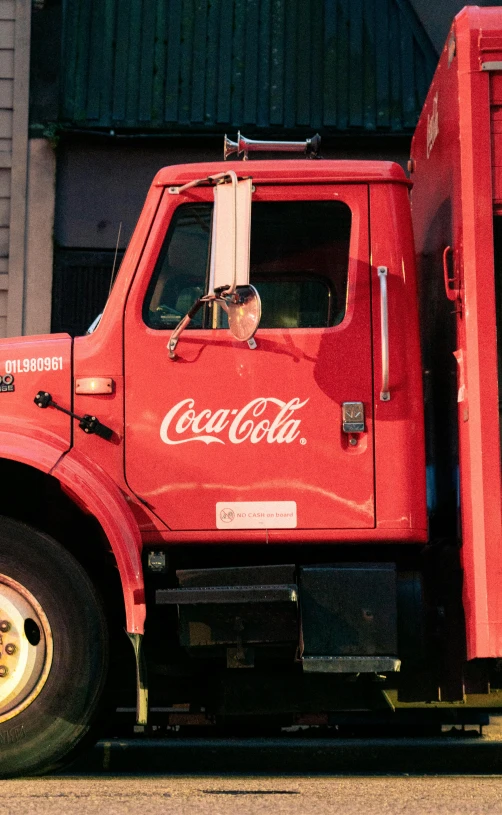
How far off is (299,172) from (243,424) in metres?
1.21

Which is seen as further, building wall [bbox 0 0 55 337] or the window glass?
building wall [bbox 0 0 55 337]

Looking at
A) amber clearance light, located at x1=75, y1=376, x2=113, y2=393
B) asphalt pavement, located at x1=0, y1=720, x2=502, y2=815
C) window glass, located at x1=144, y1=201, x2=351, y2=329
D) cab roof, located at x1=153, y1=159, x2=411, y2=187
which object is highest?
cab roof, located at x1=153, y1=159, x2=411, y2=187

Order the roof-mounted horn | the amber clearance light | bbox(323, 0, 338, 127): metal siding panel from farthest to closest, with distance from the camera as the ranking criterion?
bbox(323, 0, 338, 127): metal siding panel, the roof-mounted horn, the amber clearance light

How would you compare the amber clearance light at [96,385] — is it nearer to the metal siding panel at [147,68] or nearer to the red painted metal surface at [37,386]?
the red painted metal surface at [37,386]

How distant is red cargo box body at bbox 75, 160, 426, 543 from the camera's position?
488cm

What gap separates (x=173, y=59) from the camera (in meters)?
11.3

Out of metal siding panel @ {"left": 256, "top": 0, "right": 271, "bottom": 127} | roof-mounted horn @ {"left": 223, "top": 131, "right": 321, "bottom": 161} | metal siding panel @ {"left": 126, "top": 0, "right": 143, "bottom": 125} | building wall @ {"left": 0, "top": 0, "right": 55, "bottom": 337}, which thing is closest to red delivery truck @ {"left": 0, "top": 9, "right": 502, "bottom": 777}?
roof-mounted horn @ {"left": 223, "top": 131, "right": 321, "bottom": 161}

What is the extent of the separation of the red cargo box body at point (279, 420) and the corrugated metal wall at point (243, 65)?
21.7ft

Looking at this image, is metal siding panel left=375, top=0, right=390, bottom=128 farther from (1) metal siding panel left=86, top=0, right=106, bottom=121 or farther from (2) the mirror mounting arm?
(2) the mirror mounting arm

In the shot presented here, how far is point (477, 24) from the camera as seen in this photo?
15.7 ft

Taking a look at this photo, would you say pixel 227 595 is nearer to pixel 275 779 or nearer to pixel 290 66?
pixel 275 779

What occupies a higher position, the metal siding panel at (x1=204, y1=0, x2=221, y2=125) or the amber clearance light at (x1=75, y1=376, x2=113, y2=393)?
the metal siding panel at (x1=204, y1=0, x2=221, y2=125)

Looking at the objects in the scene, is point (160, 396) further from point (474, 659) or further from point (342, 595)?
point (474, 659)

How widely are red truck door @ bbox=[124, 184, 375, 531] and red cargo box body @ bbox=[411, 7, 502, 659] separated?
16.8 inches
